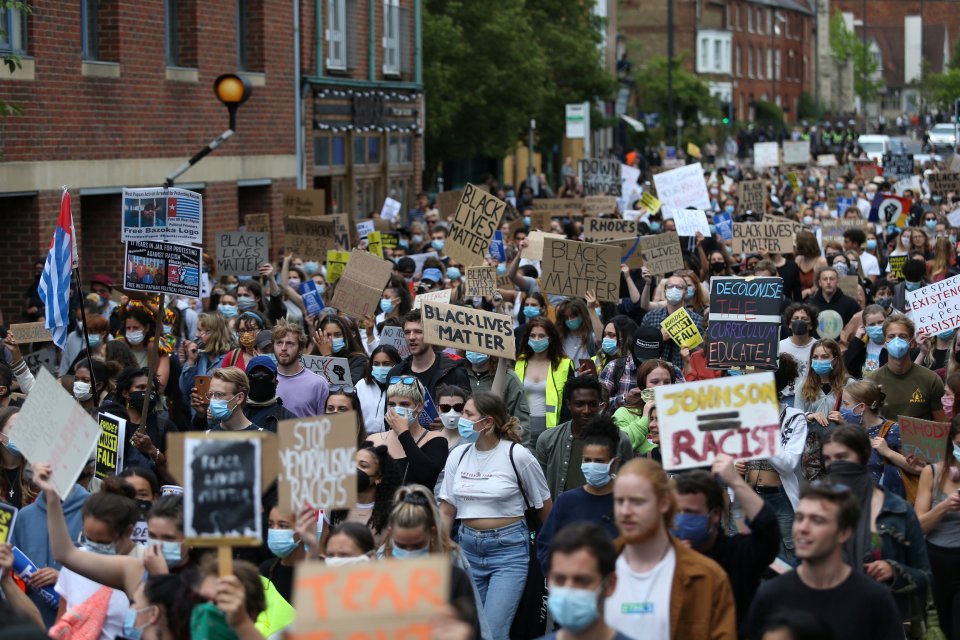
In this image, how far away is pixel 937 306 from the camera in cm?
1226

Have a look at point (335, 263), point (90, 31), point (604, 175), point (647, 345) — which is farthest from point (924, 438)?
point (604, 175)

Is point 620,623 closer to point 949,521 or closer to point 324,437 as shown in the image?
point 324,437

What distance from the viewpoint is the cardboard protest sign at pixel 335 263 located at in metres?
17.3

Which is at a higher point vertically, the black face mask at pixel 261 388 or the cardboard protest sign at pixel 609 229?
the cardboard protest sign at pixel 609 229

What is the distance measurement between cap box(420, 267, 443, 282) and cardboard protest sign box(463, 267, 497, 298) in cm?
174

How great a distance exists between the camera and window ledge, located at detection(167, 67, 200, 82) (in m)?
23.1

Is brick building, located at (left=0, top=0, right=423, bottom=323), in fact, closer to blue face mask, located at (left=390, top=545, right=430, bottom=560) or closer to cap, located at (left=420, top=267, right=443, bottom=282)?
cap, located at (left=420, top=267, right=443, bottom=282)

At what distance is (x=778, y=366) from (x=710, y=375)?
1.15 m

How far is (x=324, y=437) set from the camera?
6.46 meters

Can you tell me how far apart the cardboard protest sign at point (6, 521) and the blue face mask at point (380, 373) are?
3.99 metres

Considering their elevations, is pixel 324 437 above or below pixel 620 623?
above

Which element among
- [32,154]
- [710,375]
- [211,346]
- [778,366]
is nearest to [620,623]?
[778,366]

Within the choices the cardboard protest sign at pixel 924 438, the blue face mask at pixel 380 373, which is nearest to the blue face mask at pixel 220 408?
the blue face mask at pixel 380 373

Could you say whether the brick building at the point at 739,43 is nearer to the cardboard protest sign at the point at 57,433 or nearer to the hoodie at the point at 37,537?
the hoodie at the point at 37,537
